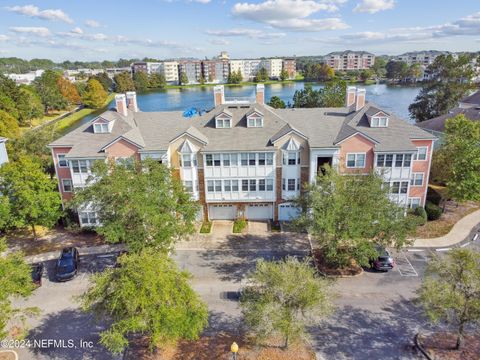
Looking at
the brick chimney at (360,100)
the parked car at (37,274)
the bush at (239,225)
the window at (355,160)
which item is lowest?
the bush at (239,225)

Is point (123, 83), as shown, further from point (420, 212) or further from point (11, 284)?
point (11, 284)

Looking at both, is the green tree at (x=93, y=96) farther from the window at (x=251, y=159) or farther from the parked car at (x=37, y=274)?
the parked car at (x=37, y=274)

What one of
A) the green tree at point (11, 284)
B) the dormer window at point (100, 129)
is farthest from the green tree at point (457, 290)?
the dormer window at point (100, 129)

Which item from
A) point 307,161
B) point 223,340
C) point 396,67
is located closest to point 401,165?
point 307,161

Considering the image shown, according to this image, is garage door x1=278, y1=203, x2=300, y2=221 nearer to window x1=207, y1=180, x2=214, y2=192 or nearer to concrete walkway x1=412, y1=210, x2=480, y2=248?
window x1=207, y1=180, x2=214, y2=192

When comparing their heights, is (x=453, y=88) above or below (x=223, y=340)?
above

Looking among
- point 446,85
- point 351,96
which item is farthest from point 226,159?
point 446,85

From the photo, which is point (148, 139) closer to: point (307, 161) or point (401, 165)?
point (307, 161)
